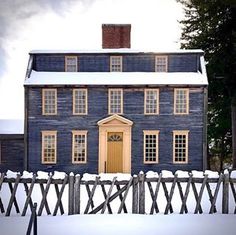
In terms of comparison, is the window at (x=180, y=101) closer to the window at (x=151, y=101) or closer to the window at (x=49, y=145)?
the window at (x=151, y=101)

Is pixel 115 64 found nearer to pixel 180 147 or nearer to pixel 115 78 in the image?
pixel 115 78

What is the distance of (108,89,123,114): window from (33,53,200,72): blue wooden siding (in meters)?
2.22

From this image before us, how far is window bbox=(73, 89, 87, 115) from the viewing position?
24.0 metres

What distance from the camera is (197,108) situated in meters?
23.8

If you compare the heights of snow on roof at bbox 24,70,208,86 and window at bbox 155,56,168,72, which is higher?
window at bbox 155,56,168,72

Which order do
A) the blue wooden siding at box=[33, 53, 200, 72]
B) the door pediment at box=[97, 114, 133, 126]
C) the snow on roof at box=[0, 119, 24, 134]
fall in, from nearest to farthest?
1. the door pediment at box=[97, 114, 133, 126]
2. the blue wooden siding at box=[33, 53, 200, 72]
3. the snow on roof at box=[0, 119, 24, 134]

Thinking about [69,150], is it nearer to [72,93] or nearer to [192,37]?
[72,93]

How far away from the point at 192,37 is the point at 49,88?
13430 millimetres

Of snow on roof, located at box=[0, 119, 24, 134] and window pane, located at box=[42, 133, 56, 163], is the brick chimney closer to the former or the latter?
window pane, located at box=[42, 133, 56, 163]

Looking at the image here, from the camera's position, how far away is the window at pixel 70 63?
25438 mm

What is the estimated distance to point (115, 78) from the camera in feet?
79.8

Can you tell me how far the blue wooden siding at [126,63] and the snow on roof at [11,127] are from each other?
573cm

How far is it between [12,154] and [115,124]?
831 centimetres

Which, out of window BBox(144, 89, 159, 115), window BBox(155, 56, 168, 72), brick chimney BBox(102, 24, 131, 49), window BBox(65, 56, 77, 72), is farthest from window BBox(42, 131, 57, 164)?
window BBox(155, 56, 168, 72)
